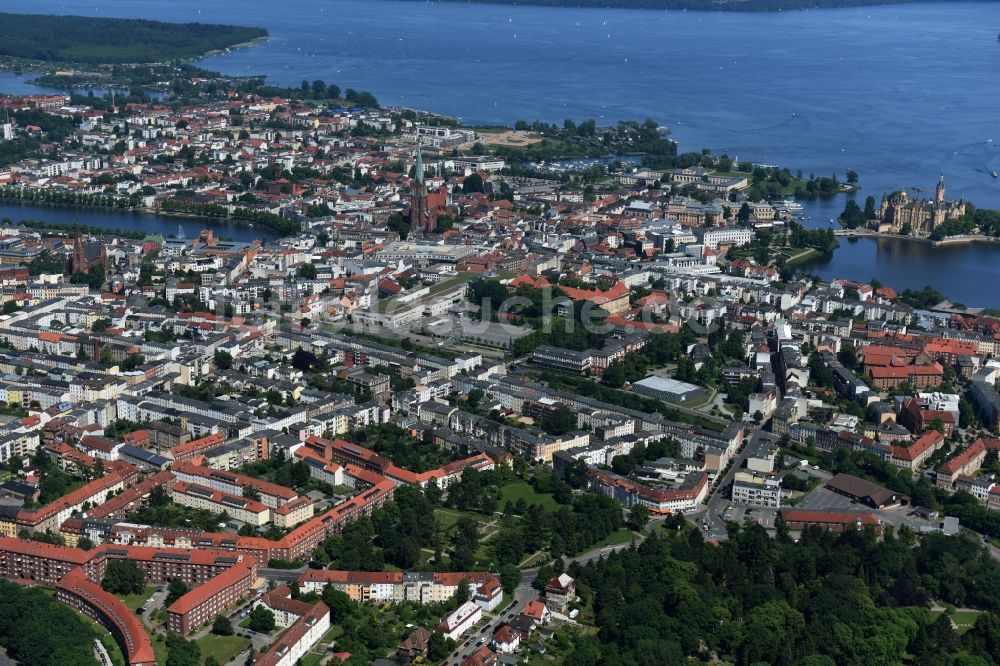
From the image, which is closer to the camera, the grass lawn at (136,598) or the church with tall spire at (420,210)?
the grass lawn at (136,598)

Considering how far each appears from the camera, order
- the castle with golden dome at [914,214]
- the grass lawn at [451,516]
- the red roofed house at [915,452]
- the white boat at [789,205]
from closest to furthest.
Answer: the grass lawn at [451,516], the red roofed house at [915,452], the castle with golden dome at [914,214], the white boat at [789,205]

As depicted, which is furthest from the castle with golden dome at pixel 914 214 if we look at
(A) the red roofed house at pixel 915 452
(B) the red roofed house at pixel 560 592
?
(B) the red roofed house at pixel 560 592

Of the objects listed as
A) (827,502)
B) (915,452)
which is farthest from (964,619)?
(915,452)

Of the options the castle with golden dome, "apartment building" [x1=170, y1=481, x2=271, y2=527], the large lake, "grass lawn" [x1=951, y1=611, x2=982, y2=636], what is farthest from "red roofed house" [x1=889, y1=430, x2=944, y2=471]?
the castle with golden dome

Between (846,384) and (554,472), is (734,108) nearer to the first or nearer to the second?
(846,384)

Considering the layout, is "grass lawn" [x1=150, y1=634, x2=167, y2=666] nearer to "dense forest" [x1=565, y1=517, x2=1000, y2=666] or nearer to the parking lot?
"dense forest" [x1=565, y1=517, x2=1000, y2=666]

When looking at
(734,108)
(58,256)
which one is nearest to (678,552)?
(58,256)

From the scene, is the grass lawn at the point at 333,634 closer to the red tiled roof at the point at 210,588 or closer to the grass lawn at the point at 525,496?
the red tiled roof at the point at 210,588

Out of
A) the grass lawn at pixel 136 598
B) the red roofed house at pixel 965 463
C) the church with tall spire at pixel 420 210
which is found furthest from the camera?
the church with tall spire at pixel 420 210
